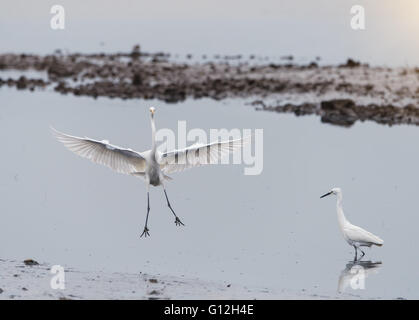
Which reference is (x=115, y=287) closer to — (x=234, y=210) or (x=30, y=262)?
(x=30, y=262)

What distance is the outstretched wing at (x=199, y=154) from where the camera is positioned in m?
13.3

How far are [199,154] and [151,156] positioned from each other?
0.71 m

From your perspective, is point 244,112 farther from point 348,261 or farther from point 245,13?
point 245,13

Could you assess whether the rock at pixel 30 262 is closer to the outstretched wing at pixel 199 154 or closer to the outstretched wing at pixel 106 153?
the outstretched wing at pixel 106 153

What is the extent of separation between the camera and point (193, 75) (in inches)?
1353

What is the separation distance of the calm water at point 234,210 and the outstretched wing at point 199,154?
1048 millimetres

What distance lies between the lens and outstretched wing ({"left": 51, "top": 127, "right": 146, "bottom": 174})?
519 inches

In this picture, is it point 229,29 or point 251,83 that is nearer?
point 251,83

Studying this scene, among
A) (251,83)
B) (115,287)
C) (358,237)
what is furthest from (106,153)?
(251,83)

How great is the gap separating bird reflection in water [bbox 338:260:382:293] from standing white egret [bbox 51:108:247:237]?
7.76 feet

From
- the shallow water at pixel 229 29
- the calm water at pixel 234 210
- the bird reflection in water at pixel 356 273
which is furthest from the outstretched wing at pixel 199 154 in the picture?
the shallow water at pixel 229 29

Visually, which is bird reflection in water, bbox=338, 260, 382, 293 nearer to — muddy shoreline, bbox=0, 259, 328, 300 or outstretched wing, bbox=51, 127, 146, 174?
muddy shoreline, bbox=0, 259, 328, 300

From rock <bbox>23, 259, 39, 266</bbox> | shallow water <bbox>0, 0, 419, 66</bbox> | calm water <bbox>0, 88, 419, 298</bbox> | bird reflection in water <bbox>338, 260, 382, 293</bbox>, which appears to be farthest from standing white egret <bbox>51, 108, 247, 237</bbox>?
shallow water <bbox>0, 0, 419, 66</bbox>

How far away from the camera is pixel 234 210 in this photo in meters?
15.3
